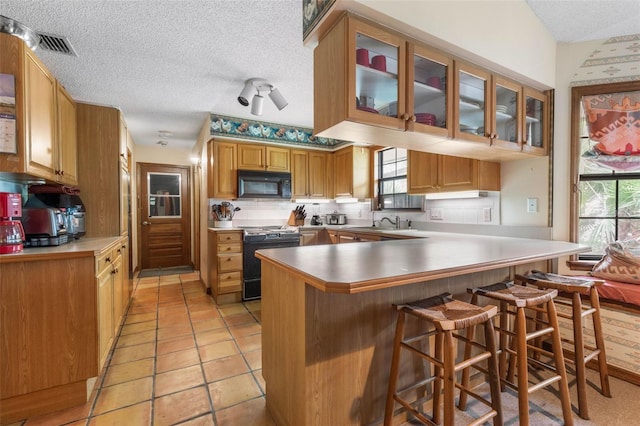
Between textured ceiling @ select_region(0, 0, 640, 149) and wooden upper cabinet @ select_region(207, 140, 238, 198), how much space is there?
0.69 meters

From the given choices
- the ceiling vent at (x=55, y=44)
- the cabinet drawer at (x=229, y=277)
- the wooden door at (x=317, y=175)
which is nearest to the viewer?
the ceiling vent at (x=55, y=44)

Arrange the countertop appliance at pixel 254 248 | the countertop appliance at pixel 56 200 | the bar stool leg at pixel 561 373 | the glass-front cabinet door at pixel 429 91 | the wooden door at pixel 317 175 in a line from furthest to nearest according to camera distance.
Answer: the wooden door at pixel 317 175
the countertop appliance at pixel 254 248
the countertop appliance at pixel 56 200
the glass-front cabinet door at pixel 429 91
the bar stool leg at pixel 561 373

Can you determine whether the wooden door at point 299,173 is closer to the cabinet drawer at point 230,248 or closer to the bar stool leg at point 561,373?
the cabinet drawer at point 230,248

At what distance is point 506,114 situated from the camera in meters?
2.32

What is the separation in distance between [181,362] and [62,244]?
123 cm

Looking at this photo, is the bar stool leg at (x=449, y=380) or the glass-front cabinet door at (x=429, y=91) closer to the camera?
the bar stool leg at (x=449, y=380)

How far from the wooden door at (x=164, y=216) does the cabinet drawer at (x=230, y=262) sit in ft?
8.53

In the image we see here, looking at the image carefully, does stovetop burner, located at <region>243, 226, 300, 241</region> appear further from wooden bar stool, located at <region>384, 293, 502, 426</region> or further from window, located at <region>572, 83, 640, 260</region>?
window, located at <region>572, 83, 640, 260</region>

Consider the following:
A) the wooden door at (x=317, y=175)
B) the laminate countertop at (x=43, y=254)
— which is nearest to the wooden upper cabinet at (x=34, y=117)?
the laminate countertop at (x=43, y=254)

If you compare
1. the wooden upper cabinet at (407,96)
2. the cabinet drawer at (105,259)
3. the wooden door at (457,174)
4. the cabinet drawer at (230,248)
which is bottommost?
the cabinet drawer at (230,248)

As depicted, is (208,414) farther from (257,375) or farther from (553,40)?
(553,40)

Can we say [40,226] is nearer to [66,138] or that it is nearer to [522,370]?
[66,138]

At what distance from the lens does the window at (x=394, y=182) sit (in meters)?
3.96

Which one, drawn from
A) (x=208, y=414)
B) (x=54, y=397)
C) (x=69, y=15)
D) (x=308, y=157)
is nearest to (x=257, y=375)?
(x=208, y=414)
